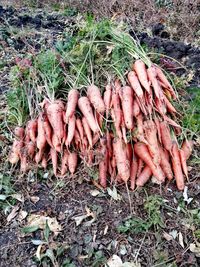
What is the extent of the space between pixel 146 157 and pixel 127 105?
0.37 metres

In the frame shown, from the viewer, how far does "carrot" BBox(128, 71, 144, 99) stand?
2668mm

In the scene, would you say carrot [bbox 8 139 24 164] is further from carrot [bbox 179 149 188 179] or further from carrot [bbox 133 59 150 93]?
carrot [bbox 179 149 188 179]

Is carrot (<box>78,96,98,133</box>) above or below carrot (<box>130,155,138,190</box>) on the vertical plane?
above

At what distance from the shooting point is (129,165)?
2.63 meters

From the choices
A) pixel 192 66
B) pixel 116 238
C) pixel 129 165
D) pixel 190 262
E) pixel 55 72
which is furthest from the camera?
pixel 192 66

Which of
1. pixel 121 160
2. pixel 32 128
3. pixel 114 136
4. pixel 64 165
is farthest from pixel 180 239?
pixel 32 128

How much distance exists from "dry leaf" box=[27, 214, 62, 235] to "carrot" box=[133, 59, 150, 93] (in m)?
1.07

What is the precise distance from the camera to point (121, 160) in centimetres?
258

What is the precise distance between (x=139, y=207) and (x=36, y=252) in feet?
2.25

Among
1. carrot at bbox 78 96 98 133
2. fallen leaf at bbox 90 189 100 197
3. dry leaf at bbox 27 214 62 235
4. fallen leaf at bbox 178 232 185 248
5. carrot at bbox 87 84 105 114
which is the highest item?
carrot at bbox 87 84 105 114

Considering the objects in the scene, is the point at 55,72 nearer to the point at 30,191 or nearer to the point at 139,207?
the point at 30,191

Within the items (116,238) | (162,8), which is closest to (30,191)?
(116,238)

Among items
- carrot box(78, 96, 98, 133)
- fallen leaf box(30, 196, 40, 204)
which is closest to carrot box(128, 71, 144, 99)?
carrot box(78, 96, 98, 133)

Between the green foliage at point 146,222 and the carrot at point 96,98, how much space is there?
713 mm
